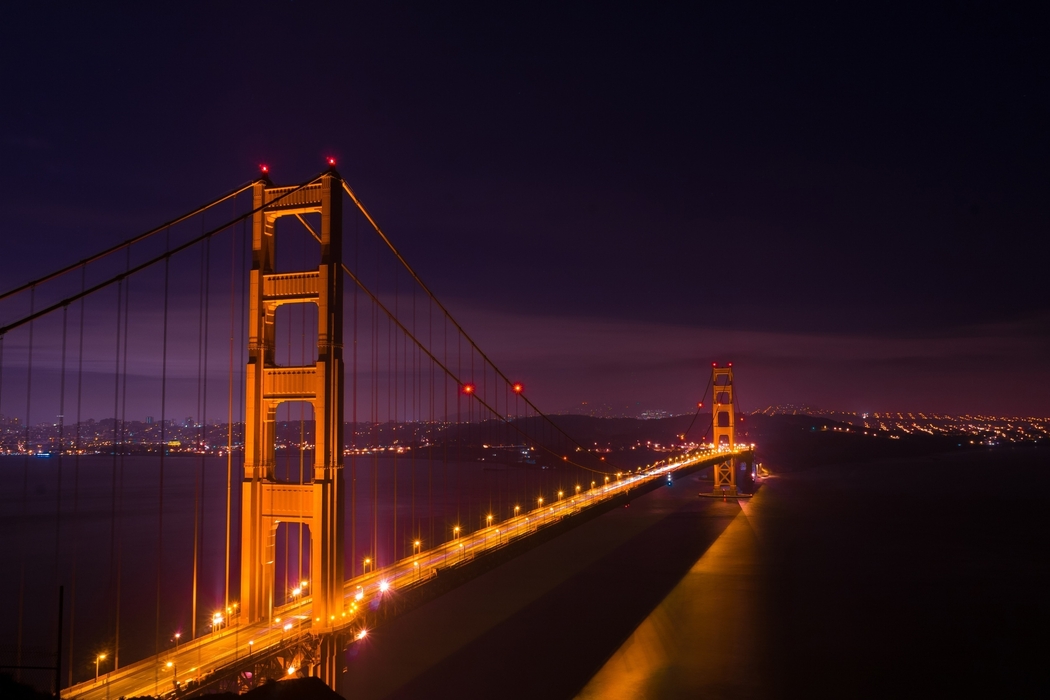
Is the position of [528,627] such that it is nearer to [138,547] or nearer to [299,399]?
[299,399]

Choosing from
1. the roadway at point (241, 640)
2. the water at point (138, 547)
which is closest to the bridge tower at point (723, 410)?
the water at point (138, 547)

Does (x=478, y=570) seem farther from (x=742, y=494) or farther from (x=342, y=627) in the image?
(x=742, y=494)

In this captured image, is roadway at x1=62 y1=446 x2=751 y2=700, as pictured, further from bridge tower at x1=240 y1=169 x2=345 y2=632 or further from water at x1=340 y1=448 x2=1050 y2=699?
water at x1=340 y1=448 x2=1050 y2=699

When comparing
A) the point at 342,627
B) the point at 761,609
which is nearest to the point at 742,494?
the point at 761,609

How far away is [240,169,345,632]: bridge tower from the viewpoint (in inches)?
459

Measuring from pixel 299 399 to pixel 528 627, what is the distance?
45.2 ft

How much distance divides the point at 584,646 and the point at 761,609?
8074mm

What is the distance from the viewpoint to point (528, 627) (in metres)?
22.7

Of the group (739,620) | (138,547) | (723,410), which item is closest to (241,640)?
(739,620)

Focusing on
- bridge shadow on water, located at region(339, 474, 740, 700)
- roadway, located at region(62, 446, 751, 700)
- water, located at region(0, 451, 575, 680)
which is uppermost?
roadway, located at region(62, 446, 751, 700)

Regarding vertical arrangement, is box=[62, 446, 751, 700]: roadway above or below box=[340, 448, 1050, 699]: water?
above

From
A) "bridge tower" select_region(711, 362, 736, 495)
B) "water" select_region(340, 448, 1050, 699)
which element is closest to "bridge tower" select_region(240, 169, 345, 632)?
"water" select_region(340, 448, 1050, 699)

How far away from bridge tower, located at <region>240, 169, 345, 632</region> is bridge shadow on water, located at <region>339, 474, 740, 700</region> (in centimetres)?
655

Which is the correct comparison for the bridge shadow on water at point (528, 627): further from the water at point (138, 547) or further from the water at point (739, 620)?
the water at point (138, 547)
